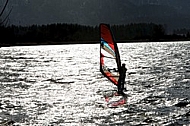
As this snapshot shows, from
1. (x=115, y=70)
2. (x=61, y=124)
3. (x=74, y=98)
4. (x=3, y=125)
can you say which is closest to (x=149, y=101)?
(x=115, y=70)

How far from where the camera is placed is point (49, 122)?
77.9 feet

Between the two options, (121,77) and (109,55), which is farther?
(109,55)

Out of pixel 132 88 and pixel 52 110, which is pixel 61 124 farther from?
pixel 132 88

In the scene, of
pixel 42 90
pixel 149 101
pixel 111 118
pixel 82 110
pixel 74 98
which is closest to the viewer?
pixel 111 118

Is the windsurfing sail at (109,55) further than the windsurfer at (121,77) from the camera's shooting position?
Yes

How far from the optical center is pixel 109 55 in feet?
115

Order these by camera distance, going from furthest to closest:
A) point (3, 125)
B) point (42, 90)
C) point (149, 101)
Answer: point (42, 90)
point (149, 101)
point (3, 125)

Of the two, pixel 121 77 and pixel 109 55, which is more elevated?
pixel 109 55

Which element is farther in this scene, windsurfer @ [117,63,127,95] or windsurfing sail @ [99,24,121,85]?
windsurfing sail @ [99,24,121,85]

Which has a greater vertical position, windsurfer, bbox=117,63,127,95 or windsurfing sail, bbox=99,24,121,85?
windsurfing sail, bbox=99,24,121,85

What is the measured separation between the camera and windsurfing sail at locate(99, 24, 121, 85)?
33625 millimetres

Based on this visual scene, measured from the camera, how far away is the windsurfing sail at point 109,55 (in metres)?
33.6

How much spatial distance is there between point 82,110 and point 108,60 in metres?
9.27

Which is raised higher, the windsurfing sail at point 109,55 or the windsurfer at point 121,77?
the windsurfing sail at point 109,55
